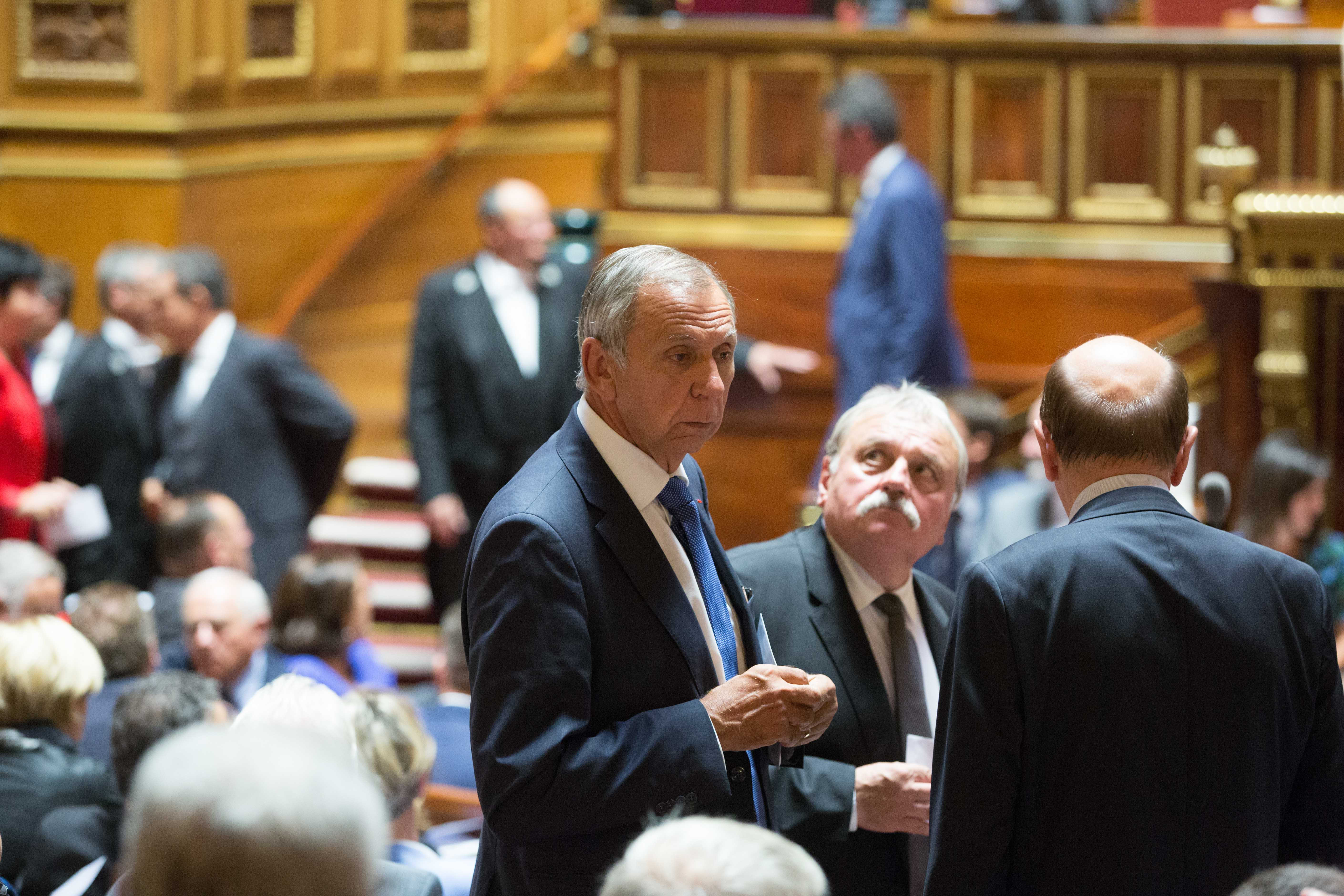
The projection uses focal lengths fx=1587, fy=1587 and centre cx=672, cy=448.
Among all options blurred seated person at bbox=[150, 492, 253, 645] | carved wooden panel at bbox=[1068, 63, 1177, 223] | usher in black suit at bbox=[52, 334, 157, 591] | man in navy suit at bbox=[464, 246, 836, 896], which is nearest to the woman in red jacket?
usher in black suit at bbox=[52, 334, 157, 591]

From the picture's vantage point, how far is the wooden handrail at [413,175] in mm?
7984

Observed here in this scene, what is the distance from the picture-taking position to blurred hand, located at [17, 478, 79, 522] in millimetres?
4293

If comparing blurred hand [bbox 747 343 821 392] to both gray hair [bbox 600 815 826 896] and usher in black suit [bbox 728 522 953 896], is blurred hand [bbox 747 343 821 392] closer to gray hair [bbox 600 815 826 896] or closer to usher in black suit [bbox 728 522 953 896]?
usher in black suit [bbox 728 522 953 896]

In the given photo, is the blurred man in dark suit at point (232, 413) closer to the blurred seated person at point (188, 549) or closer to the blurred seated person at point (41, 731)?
the blurred seated person at point (188, 549)

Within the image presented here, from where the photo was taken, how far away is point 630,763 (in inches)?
73.0

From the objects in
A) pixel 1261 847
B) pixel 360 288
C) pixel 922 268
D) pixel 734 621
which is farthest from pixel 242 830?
pixel 360 288

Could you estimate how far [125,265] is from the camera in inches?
205

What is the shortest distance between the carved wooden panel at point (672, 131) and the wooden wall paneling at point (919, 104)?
529mm

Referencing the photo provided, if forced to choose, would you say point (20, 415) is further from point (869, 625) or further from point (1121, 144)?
point (1121, 144)

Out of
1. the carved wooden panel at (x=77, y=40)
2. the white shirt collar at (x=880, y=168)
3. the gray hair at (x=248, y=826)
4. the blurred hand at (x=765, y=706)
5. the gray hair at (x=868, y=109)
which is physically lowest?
the blurred hand at (x=765, y=706)

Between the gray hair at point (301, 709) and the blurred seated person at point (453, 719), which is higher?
the gray hair at point (301, 709)

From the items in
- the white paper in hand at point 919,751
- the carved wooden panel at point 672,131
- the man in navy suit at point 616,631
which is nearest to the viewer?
the man in navy suit at point 616,631

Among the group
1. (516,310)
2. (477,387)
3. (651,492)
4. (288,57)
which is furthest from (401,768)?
(288,57)

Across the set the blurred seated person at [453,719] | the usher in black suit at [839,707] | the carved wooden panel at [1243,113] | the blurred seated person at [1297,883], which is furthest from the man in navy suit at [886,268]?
the blurred seated person at [1297,883]
